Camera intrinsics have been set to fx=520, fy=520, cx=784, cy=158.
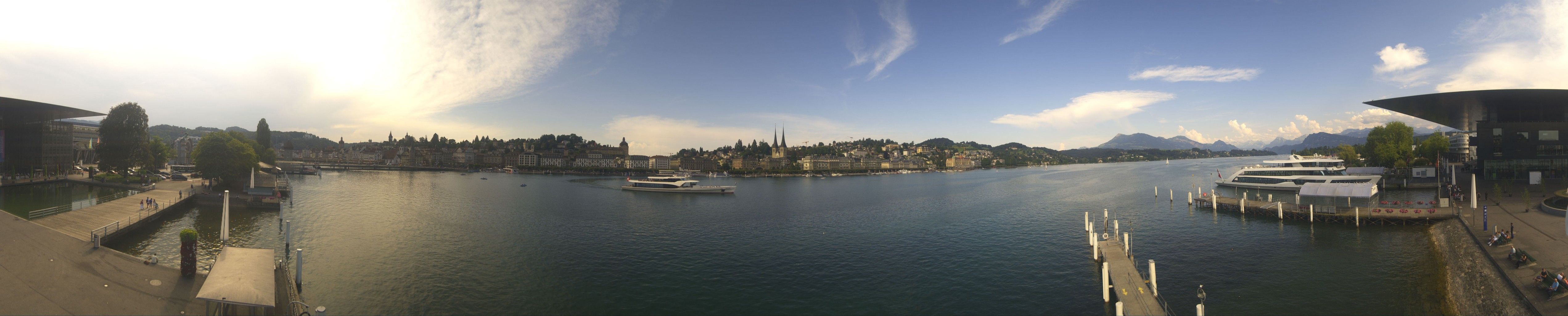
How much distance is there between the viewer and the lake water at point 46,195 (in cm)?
3375

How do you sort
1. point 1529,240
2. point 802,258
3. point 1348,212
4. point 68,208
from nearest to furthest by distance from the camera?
point 1529,240, point 802,258, point 68,208, point 1348,212

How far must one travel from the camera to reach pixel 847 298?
18.3 m

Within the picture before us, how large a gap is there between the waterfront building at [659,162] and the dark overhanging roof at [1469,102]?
166014 millimetres

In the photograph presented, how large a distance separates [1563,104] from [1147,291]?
45562mm

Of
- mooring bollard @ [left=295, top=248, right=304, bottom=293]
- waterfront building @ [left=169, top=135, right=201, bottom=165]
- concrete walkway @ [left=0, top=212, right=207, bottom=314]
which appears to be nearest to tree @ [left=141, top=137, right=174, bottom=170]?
waterfront building @ [left=169, top=135, right=201, bottom=165]

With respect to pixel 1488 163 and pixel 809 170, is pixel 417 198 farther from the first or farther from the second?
pixel 809 170

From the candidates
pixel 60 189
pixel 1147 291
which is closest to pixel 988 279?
pixel 1147 291

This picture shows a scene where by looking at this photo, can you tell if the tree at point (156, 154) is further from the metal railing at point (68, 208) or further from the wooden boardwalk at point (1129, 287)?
the wooden boardwalk at point (1129, 287)

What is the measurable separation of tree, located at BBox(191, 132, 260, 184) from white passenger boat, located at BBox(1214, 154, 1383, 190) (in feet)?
339

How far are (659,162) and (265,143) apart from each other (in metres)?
99.6

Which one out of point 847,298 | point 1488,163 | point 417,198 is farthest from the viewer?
point 417,198

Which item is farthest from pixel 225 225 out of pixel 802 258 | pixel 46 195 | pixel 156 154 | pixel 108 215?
pixel 156 154

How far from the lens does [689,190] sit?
6619 centimetres

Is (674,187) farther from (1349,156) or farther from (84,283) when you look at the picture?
(1349,156)
